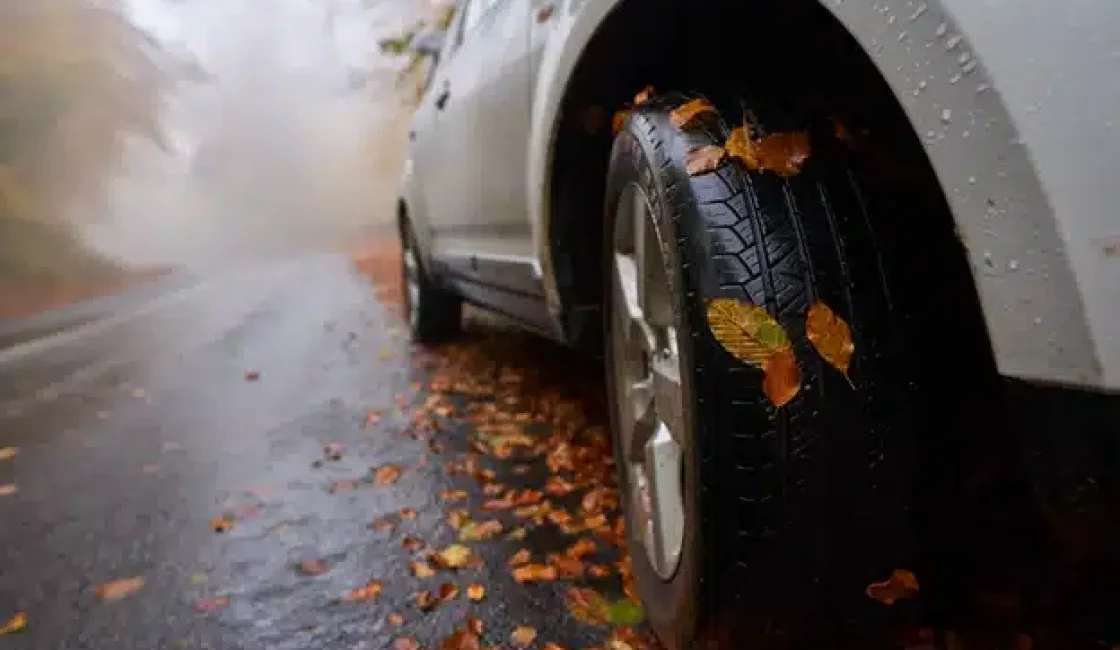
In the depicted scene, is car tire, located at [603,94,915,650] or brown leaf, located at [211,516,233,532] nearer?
car tire, located at [603,94,915,650]

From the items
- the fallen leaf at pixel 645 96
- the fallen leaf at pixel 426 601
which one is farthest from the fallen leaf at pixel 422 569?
the fallen leaf at pixel 645 96

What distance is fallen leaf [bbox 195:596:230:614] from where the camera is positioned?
7.75 feet

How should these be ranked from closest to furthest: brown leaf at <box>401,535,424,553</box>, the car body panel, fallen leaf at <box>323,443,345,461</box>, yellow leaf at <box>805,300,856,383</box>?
1. the car body panel
2. yellow leaf at <box>805,300,856,383</box>
3. brown leaf at <box>401,535,424,553</box>
4. fallen leaf at <box>323,443,345,461</box>

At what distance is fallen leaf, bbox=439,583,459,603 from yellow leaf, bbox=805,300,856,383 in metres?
1.27

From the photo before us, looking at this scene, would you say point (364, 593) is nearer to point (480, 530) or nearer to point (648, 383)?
point (480, 530)

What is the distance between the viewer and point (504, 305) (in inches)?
137

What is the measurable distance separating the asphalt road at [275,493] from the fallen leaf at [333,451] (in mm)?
14

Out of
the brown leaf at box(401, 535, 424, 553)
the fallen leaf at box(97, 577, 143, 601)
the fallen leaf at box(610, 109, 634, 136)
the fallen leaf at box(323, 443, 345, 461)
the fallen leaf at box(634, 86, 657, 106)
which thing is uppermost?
the fallen leaf at box(634, 86, 657, 106)

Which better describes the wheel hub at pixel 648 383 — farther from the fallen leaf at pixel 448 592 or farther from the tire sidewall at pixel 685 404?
the fallen leaf at pixel 448 592

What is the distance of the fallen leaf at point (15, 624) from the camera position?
7.77 feet

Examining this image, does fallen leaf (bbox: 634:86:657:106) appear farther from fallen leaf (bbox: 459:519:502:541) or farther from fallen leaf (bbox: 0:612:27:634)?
fallen leaf (bbox: 0:612:27:634)

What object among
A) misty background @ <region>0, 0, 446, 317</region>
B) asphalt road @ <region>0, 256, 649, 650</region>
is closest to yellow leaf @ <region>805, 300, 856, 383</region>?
asphalt road @ <region>0, 256, 649, 650</region>

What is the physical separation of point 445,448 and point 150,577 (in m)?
1.25

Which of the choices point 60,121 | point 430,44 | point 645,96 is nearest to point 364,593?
point 645,96
